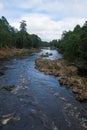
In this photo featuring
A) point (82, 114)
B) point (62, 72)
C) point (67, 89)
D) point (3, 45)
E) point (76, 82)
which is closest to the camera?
point (82, 114)

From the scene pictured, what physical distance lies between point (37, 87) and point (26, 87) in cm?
168

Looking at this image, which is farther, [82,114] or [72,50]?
[72,50]

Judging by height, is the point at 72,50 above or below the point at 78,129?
above

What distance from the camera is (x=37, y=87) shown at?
105 ft

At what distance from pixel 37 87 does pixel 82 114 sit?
1172cm

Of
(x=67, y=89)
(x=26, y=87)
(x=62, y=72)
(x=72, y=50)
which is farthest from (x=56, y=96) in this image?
(x=72, y=50)

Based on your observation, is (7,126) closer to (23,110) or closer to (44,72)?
(23,110)

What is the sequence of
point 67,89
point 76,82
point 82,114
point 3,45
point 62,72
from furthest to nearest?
point 3,45, point 62,72, point 76,82, point 67,89, point 82,114

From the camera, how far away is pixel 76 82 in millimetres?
33406

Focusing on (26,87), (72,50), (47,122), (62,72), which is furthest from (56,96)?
(72,50)

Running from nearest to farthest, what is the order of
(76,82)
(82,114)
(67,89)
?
(82,114) < (67,89) < (76,82)

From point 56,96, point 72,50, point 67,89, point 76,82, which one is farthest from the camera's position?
point 72,50

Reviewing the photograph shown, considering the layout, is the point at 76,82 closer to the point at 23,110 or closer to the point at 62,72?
the point at 62,72

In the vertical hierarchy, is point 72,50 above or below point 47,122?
above
